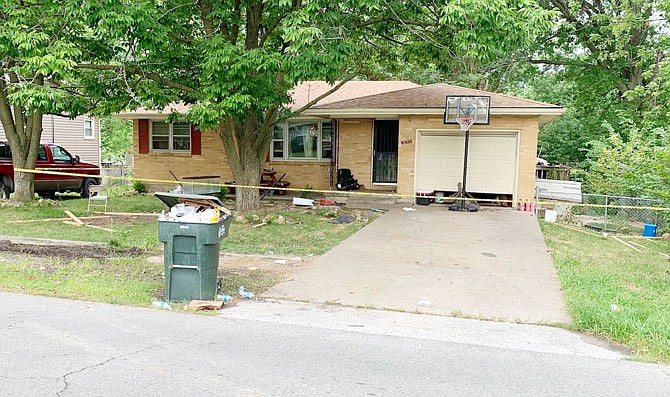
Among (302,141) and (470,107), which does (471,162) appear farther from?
(302,141)

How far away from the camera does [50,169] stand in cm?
1867

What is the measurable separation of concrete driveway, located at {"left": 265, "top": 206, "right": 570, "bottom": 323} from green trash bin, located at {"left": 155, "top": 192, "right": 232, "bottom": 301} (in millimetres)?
961

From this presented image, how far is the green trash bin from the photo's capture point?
A: 273 inches

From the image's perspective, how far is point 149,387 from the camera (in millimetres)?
4426

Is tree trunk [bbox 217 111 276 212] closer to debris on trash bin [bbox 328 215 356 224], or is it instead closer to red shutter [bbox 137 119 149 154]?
debris on trash bin [bbox 328 215 356 224]

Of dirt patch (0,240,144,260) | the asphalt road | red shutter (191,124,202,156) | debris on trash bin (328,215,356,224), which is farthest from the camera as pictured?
red shutter (191,124,202,156)

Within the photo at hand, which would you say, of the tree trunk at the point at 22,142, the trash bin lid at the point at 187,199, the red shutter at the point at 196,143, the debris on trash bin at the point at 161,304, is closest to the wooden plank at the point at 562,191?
the red shutter at the point at 196,143

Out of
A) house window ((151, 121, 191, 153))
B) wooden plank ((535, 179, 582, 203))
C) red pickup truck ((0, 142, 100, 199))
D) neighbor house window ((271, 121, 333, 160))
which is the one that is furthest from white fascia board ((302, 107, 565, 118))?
red pickup truck ((0, 142, 100, 199))

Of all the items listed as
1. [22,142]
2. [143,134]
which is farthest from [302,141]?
[22,142]

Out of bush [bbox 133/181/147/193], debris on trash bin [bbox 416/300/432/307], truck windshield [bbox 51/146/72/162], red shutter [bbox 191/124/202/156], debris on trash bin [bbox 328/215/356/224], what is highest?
red shutter [bbox 191/124/202/156]

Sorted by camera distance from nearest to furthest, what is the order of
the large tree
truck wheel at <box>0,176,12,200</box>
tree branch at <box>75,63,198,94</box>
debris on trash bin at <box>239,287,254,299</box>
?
debris on trash bin at <box>239,287,254,299</box>
the large tree
tree branch at <box>75,63,198,94</box>
truck wheel at <box>0,176,12,200</box>

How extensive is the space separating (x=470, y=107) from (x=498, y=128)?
1603mm

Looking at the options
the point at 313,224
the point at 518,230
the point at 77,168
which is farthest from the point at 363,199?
the point at 77,168

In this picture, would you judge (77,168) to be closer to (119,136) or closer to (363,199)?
(363,199)
